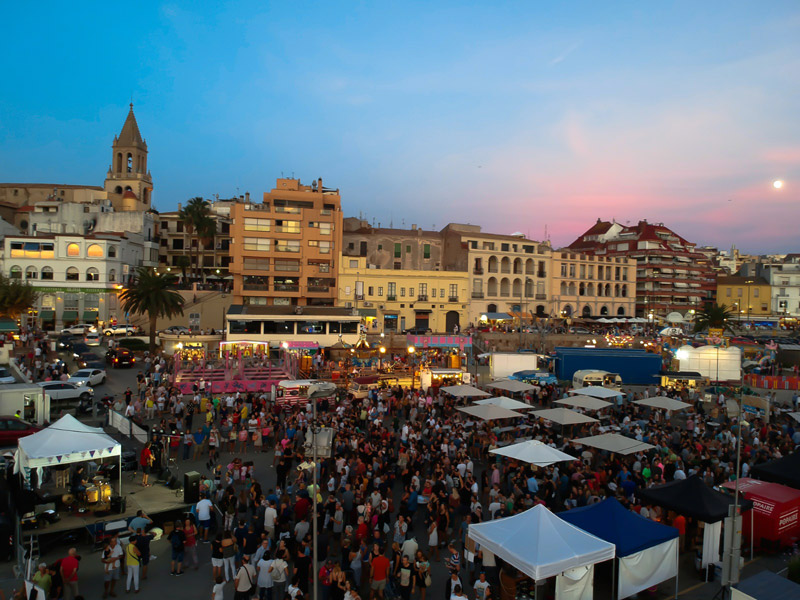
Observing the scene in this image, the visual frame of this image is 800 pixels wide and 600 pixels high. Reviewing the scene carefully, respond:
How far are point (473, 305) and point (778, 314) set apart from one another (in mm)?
54161

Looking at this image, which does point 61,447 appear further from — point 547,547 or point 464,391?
point 464,391

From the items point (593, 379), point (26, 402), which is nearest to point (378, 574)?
point (26, 402)

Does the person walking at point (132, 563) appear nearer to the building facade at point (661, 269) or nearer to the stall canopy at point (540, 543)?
the stall canopy at point (540, 543)

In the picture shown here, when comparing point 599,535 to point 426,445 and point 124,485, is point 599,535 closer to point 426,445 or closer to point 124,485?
point 426,445

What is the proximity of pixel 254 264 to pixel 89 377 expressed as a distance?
25.2 m

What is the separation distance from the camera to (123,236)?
188ft

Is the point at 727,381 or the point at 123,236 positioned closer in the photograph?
the point at 727,381

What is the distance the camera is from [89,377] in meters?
28.3

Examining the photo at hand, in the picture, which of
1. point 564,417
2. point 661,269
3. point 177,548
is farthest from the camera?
point 661,269

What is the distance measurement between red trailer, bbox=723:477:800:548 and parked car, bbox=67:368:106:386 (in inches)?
1048

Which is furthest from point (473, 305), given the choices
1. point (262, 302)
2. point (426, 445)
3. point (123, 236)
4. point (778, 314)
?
point (778, 314)

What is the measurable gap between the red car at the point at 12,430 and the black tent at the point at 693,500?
18.6m

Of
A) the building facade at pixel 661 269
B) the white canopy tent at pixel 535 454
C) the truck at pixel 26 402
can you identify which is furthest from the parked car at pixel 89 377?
the building facade at pixel 661 269

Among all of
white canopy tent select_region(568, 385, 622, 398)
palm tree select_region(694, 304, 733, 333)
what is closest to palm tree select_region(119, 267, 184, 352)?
white canopy tent select_region(568, 385, 622, 398)
